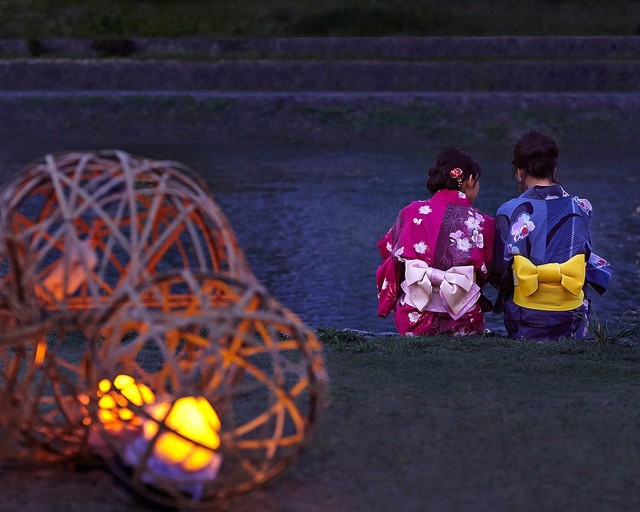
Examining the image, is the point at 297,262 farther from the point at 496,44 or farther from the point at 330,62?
the point at 496,44

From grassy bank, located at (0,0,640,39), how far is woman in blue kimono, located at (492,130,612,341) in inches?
940

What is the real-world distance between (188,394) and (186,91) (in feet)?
66.1

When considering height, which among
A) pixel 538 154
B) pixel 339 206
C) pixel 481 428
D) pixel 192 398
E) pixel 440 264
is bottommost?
pixel 339 206

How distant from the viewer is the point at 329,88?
2259 cm

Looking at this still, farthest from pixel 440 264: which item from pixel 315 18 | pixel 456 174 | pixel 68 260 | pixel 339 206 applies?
pixel 315 18

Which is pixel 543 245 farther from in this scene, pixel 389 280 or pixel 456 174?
pixel 389 280

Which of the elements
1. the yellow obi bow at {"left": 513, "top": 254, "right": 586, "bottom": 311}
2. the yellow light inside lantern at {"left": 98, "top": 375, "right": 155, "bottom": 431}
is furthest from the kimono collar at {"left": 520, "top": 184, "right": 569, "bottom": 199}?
the yellow light inside lantern at {"left": 98, "top": 375, "right": 155, "bottom": 431}

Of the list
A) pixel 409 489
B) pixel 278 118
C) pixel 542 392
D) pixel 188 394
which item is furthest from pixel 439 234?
pixel 278 118

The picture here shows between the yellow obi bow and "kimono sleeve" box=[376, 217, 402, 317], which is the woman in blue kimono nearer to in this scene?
the yellow obi bow

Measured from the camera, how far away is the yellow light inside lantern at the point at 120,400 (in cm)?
289

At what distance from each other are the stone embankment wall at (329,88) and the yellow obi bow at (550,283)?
14.1m

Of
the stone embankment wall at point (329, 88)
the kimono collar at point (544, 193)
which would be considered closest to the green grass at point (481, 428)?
the kimono collar at point (544, 193)

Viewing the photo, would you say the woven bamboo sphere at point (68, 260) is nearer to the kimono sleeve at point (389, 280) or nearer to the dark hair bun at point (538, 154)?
the kimono sleeve at point (389, 280)

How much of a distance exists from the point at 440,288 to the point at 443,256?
0.46ft
